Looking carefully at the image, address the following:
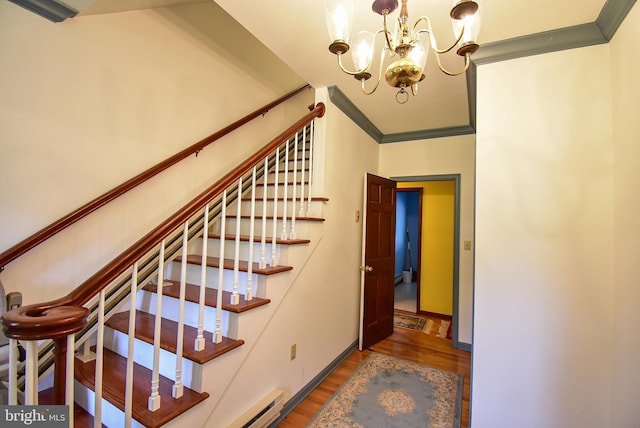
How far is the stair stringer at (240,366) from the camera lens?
1.39m

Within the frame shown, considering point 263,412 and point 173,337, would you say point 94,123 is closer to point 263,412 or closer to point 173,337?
point 173,337

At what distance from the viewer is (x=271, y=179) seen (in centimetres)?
307

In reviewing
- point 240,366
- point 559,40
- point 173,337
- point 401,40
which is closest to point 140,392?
point 173,337

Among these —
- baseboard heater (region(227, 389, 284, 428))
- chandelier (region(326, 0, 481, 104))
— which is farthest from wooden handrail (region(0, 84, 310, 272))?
chandelier (region(326, 0, 481, 104))

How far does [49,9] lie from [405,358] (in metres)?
3.94

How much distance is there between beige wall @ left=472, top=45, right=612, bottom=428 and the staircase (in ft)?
4.28

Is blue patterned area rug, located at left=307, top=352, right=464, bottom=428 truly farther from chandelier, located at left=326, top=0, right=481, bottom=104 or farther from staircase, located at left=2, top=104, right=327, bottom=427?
chandelier, located at left=326, top=0, right=481, bottom=104

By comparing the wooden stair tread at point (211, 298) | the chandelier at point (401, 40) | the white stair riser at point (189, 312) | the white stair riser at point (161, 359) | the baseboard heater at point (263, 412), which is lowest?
the baseboard heater at point (263, 412)

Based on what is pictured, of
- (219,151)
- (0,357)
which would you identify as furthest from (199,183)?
(0,357)

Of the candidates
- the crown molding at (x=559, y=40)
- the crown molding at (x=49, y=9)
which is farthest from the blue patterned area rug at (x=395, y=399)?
the crown molding at (x=49, y=9)

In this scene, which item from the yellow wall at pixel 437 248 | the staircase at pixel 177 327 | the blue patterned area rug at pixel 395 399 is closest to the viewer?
the staircase at pixel 177 327

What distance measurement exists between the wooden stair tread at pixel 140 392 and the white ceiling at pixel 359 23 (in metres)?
2.11

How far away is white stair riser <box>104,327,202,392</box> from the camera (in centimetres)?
140

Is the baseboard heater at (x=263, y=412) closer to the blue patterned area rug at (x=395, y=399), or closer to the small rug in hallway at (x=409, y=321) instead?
the blue patterned area rug at (x=395, y=399)
